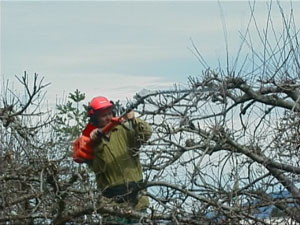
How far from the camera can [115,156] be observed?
24.7 ft

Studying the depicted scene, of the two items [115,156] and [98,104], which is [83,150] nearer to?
[115,156]

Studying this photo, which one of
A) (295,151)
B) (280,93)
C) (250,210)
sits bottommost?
(250,210)

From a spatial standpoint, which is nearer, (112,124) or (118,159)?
(112,124)

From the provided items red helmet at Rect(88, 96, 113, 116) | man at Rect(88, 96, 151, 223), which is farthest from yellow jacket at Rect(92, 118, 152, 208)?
red helmet at Rect(88, 96, 113, 116)

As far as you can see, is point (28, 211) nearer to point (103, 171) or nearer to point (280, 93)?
point (103, 171)

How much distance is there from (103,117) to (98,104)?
129 mm

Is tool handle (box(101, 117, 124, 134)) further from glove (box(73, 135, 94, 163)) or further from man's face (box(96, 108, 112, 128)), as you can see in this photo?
glove (box(73, 135, 94, 163))

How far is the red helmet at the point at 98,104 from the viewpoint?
7.42m

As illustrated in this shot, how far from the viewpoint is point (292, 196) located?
7.53 m

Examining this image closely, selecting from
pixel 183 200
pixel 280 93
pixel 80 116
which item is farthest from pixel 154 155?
pixel 80 116

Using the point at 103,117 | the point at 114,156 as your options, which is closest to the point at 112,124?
the point at 103,117

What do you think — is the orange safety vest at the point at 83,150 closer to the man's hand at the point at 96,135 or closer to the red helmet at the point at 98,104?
the man's hand at the point at 96,135

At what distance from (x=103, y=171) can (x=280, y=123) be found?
1610mm

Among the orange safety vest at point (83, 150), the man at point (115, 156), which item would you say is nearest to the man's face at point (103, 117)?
the man at point (115, 156)
